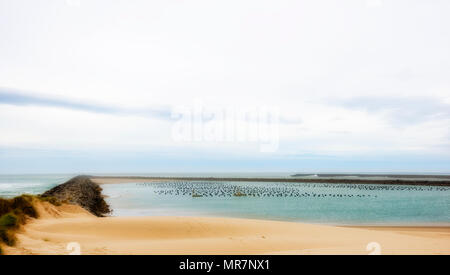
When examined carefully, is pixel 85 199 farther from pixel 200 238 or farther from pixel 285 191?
pixel 285 191

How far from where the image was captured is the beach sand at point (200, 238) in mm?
10148

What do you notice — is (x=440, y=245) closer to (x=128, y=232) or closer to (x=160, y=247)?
(x=160, y=247)

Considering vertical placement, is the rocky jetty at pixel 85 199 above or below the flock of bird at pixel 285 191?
above

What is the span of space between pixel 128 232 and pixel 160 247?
4.91m

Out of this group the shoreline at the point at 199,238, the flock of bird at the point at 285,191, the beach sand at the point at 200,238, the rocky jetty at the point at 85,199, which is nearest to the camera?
the shoreline at the point at 199,238

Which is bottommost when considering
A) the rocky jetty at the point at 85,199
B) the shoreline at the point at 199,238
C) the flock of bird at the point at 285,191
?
the flock of bird at the point at 285,191

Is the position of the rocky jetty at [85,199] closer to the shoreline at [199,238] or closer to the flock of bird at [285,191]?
the shoreline at [199,238]

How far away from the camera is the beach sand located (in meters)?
10.1

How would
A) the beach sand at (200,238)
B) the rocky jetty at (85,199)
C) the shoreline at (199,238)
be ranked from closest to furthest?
the shoreline at (199,238), the beach sand at (200,238), the rocky jetty at (85,199)

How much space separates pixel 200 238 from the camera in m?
13.6

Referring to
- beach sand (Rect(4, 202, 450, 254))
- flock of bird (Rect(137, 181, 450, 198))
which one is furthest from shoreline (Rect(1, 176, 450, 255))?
flock of bird (Rect(137, 181, 450, 198))

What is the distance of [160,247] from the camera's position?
1071 cm

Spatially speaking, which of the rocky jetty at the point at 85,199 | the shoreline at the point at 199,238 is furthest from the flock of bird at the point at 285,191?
the shoreline at the point at 199,238
